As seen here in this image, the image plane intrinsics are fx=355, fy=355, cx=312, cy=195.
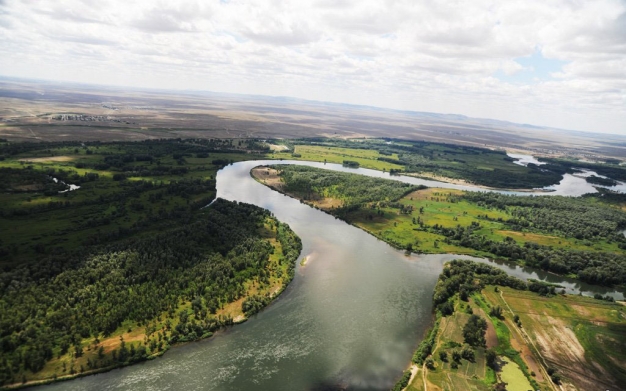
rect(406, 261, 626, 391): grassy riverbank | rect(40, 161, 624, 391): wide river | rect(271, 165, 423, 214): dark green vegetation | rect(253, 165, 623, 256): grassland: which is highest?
rect(271, 165, 423, 214): dark green vegetation

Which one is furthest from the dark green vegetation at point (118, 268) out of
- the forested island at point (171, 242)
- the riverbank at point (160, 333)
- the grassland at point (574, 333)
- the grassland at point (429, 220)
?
the grassland at point (574, 333)

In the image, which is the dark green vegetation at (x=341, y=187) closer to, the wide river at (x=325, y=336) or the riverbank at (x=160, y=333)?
the wide river at (x=325, y=336)

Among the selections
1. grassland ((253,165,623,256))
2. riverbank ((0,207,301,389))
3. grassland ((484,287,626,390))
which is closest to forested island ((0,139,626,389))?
riverbank ((0,207,301,389))

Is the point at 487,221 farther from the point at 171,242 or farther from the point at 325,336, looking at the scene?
the point at 171,242

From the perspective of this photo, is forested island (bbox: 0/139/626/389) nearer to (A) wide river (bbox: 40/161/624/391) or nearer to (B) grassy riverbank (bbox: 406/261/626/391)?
(B) grassy riverbank (bbox: 406/261/626/391)

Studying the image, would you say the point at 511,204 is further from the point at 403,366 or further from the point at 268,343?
the point at 268,343
